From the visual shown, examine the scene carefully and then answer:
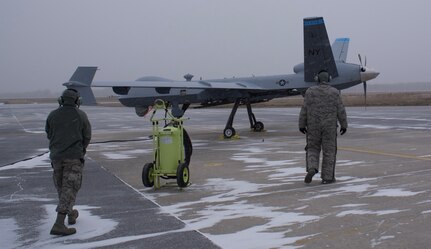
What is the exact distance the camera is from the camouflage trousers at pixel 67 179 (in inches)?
251

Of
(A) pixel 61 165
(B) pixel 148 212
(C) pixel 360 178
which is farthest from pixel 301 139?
(A) pixel 61 165

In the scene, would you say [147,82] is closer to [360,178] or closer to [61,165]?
[360,178]

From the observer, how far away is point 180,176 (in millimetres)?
8852

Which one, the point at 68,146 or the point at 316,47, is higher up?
the point at 316,47

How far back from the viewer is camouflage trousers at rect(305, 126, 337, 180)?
8.95 m

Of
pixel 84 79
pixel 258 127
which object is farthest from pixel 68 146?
pixel 258 127

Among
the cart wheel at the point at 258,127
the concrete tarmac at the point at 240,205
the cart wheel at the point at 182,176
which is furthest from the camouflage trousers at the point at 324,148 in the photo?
the cart wheel at the point at 258,127

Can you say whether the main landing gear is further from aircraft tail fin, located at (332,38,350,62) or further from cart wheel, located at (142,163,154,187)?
cart wheel, located at (142,163,154,187)

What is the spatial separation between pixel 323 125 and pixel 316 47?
976 centimetres

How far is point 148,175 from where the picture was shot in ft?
30.0

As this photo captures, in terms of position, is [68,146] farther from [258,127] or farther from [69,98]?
[258,127]

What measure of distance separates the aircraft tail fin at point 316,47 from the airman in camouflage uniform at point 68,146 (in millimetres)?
12289

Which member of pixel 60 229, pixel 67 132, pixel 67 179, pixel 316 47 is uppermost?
pixel 316 47

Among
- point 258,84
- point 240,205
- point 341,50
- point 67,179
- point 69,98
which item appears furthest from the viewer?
point 341,50
